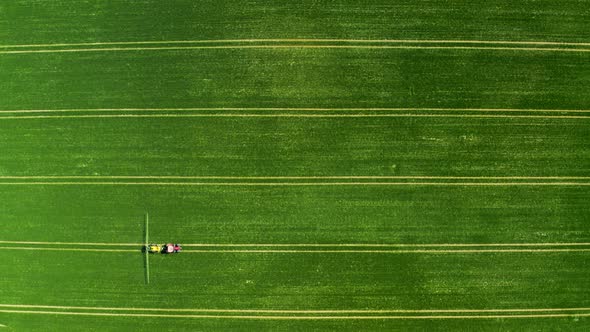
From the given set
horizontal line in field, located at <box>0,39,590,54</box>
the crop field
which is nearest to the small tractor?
the crop field

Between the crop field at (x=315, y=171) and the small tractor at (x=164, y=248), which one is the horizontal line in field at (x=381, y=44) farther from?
the small tractor at (x=164, y=248)

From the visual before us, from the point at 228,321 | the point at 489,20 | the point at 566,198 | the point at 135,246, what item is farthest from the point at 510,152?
the point at 135,246

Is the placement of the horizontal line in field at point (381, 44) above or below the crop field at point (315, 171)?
above

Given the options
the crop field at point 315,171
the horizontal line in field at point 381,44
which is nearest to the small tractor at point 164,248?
the crop field at point 315,171

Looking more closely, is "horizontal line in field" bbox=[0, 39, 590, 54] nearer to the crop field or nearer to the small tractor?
the crop field

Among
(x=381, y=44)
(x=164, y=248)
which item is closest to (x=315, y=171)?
(x=381, y=44)

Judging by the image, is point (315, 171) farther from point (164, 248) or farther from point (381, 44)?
point (164, 248)

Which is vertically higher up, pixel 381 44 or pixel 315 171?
pixel 381 44

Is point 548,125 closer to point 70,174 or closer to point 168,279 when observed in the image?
point 168,279
